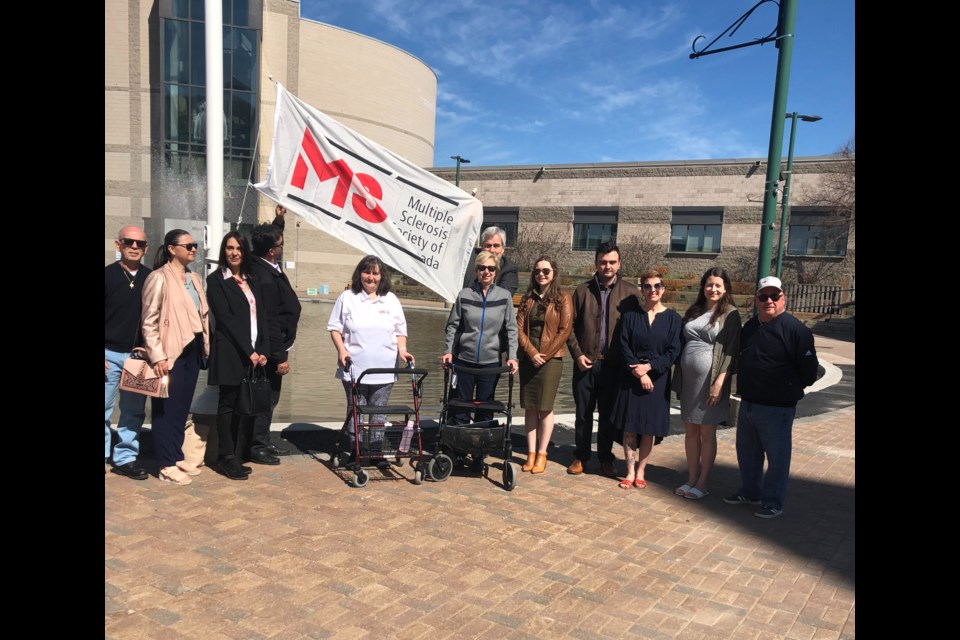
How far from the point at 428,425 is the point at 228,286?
2.92 m

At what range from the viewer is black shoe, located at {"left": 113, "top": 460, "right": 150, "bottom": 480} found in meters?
5.26

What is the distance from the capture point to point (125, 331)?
5297 mm

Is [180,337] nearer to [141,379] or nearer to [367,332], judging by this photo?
[141,379]

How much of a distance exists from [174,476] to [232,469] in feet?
1.46

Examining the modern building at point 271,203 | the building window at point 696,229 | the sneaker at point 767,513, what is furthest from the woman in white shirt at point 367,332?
the building window at point 696,229

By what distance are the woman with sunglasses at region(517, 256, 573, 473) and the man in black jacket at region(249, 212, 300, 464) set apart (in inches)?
85.6

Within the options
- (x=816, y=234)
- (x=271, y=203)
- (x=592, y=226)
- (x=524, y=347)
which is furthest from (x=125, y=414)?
(x=592, y=226)

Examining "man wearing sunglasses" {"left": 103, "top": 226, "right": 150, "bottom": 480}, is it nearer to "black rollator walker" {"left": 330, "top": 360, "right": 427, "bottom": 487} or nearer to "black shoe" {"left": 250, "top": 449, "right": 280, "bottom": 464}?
"black shoe" {"left": 250, "top": 449, "right": 280, "bottom": 464}

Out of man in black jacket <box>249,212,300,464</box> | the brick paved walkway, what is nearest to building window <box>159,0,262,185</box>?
man in black jacket <box>249,212,300,464</box>

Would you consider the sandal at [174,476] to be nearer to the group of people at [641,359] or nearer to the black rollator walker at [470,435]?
the black rollator walker at [470,435]

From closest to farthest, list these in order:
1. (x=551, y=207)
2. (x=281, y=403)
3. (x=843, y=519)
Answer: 1. (x=843, y=519)
2. (x=281, y=403)
3. (x=551, y=207)
